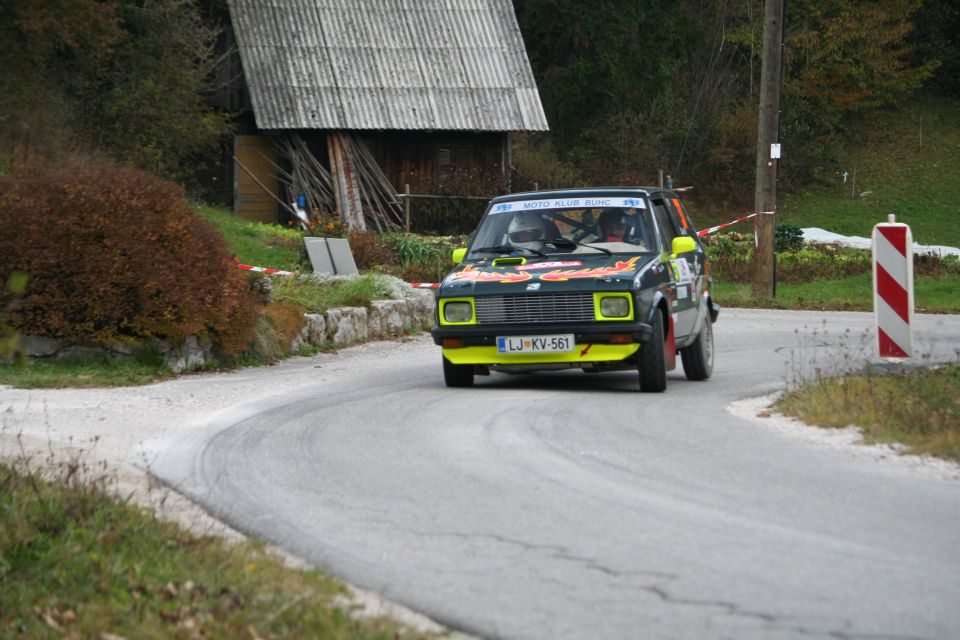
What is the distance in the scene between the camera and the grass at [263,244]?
82.6 feet

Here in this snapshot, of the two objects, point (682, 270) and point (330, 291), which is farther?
point (330, 291)

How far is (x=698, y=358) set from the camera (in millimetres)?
13852

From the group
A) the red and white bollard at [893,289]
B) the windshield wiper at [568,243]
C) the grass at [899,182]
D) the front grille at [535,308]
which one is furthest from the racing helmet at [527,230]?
the grass at [899,182]

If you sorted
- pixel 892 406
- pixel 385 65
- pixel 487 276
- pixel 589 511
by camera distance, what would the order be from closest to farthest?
pixel 589 511 → pixel 892 406 → pixel 487 276 → pixel 385 65

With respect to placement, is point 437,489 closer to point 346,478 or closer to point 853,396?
point 346,478

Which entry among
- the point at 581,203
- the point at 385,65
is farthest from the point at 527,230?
the point at 385,65

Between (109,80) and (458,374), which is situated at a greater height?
(109,80)

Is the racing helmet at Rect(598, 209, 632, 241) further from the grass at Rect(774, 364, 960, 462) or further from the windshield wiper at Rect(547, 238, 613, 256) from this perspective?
the grass at Rect(774, 364, 960, 462)

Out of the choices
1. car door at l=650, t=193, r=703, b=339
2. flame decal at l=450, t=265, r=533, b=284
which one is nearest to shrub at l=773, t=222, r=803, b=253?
car door at l=650, t=193, r=703, b=339

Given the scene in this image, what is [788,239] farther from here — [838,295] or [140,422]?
[140,422]

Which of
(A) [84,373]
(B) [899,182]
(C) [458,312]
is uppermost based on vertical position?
(B) [899,182]

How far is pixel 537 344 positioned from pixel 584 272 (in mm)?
760

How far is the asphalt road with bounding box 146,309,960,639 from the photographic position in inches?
220

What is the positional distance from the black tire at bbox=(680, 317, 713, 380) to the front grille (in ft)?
6.41
